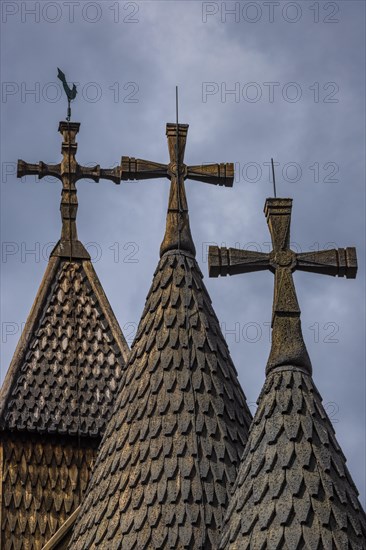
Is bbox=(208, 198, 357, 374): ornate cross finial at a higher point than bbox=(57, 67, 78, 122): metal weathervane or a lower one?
lower

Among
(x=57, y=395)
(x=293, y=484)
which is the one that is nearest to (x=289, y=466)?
(x=293, y=484)

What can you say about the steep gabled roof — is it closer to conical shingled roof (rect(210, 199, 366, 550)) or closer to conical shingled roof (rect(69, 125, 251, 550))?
conical shingled roof (rect(69, 125, 251, 550))

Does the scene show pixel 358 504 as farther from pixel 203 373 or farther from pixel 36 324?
pixel 36 324

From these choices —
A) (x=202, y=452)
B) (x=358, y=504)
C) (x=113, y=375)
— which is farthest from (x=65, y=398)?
(x=358, y=504)

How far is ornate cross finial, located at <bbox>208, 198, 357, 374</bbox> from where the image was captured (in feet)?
61.2

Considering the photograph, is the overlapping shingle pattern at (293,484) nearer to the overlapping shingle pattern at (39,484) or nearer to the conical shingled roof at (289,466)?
the conical shingled roof at (289,466)

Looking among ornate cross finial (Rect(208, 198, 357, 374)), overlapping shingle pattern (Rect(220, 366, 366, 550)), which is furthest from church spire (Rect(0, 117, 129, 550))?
overlapping shingle pattern (Rect(220, 366, 366, 550))

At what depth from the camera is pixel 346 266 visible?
63.8 feet

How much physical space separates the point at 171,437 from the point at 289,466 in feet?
6.99

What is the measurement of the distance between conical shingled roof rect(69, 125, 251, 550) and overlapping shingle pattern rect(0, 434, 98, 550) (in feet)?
→ 10.2

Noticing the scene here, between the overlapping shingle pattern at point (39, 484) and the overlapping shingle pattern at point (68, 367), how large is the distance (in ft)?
0.64

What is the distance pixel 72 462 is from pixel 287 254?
5.28 m

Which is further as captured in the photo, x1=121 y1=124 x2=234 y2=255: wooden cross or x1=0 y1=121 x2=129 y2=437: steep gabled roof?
x1=0 y1=121 x2=129 y2=437: steep gabled roof

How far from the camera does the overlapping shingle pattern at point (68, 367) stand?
77.4ft
